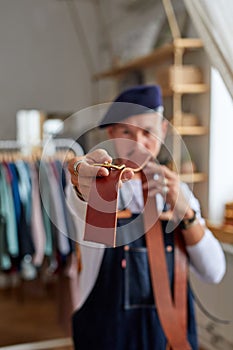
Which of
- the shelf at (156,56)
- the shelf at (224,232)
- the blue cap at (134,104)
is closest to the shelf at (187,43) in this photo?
the shelf at (156,56)

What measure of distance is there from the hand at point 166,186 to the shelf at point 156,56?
1.45m

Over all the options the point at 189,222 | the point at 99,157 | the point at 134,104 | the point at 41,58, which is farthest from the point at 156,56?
the point at 99,157

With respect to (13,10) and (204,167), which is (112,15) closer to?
(13,10)

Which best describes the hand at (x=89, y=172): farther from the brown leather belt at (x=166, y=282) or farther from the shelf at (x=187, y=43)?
the shelf at (x=187, y=43)

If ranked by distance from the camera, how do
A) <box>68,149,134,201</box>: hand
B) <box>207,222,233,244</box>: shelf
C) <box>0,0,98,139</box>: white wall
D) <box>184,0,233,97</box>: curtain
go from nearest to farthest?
<box>68,149,134,201</box>: hand < <box>184,0,233,97</box>: curtain < <box>207,222,233,244</box>: shelf < <box>0,0,98,139</box>: white wall

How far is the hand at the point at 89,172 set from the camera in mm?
713

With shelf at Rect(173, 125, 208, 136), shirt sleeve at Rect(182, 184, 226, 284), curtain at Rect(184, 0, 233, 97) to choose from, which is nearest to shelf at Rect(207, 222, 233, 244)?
shelf at Rect(173, 125, 208, 136)

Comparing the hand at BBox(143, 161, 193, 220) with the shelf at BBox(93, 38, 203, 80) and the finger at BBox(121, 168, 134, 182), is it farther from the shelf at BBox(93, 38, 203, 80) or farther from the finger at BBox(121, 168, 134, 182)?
the shelf at BBox(93, 38, 203, 80)

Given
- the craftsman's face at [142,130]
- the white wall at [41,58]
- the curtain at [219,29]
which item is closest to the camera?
the curtain at [219,29]

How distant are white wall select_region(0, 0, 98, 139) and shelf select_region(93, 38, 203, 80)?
473mm

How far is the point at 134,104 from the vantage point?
45.2 inches

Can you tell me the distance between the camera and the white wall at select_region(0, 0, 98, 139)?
342 cm

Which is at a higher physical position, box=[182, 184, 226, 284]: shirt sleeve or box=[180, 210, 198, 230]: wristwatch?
box=[180, 210, 198, 230]: wristwatch

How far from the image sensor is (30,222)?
226cm
